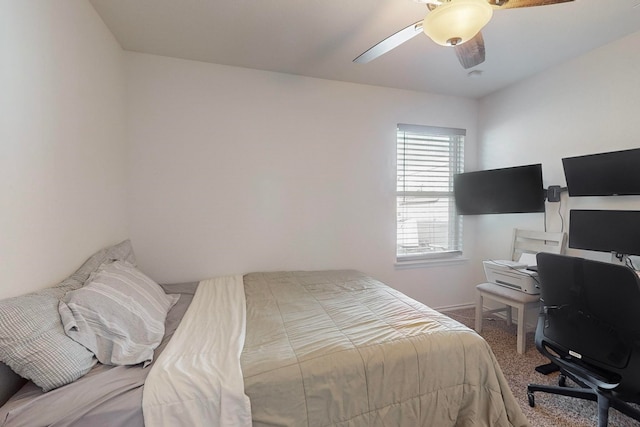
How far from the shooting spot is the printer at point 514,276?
7.66 feet

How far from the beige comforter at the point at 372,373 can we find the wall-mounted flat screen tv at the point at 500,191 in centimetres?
172

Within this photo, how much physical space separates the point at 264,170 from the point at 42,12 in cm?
161

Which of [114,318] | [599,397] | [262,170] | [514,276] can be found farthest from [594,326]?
[262,170]

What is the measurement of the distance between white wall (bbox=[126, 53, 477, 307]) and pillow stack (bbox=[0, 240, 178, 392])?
2.88 feet

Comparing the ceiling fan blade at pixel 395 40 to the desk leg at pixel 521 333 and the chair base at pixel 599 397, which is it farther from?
the desk leg at pixel 521 333

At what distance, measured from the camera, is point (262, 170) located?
8.59 ft

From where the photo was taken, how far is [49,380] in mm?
956

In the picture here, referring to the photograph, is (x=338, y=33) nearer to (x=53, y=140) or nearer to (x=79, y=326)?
(x=53, y=140)

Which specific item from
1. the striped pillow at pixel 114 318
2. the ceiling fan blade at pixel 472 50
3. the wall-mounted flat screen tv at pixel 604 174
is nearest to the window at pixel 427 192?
the wall-mounted flat screen tv at pixel 604 174

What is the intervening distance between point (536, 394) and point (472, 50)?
223 centimetres

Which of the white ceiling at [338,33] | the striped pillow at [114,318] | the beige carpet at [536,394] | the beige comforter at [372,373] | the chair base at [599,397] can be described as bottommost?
the beige carpet at [536,394]

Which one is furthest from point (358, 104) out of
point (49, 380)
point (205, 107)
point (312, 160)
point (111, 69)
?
point (49, 380)

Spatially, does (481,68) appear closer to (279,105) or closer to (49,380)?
(279,105)

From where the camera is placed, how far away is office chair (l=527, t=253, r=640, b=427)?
4.27 feet
